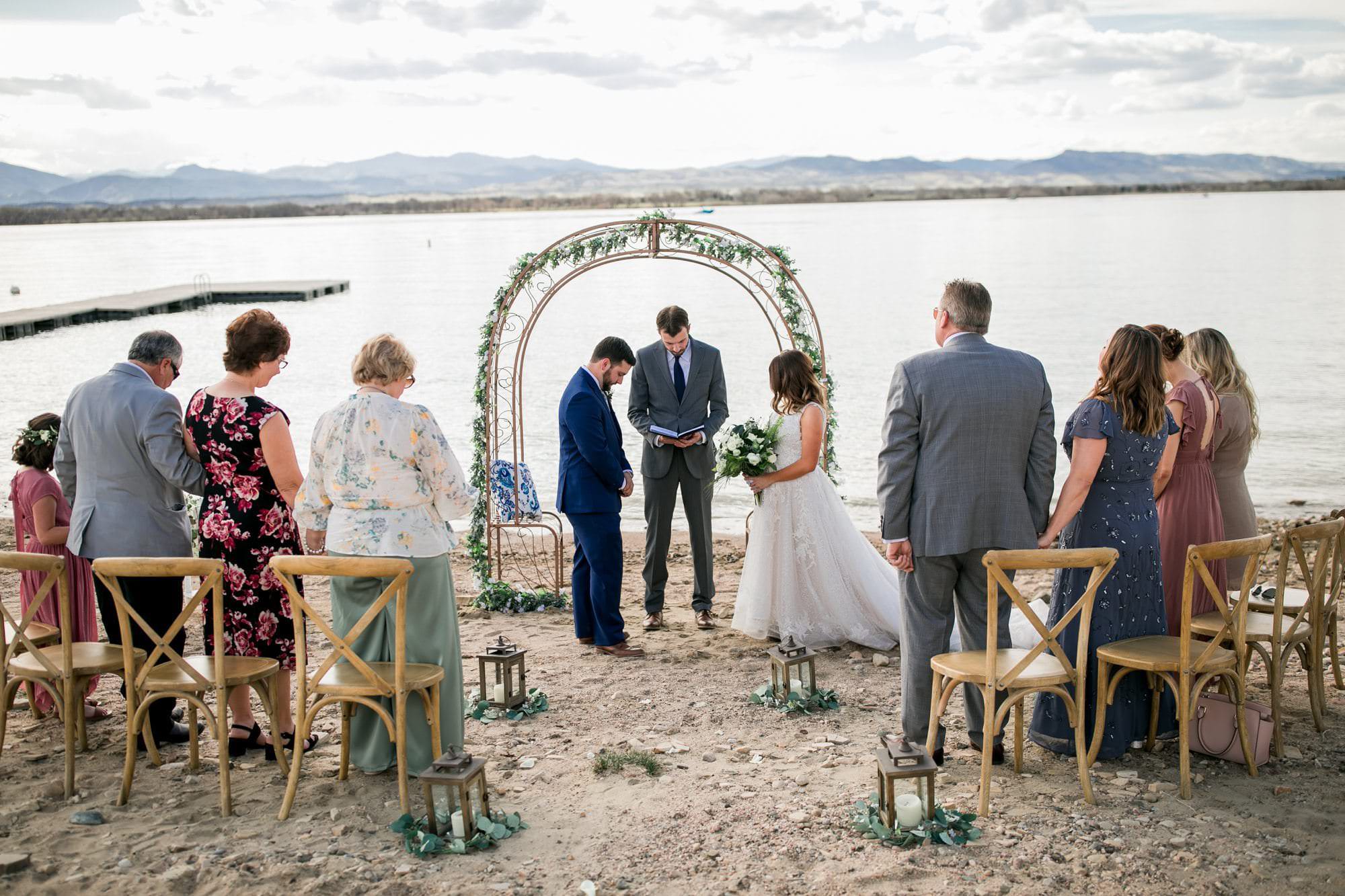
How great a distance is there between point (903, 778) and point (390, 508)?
236 centimetres

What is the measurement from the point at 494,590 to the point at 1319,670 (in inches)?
215

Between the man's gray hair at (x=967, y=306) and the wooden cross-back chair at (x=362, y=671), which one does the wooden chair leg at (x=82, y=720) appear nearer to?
the wooden cross-back chair at (x=362, y=671)

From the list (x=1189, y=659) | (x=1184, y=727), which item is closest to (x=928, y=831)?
(x=1184, y=727)

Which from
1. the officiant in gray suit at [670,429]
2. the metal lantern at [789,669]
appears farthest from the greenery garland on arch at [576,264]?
the metal lantern at [789,669]

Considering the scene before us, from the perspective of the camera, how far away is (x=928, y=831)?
14.1ft

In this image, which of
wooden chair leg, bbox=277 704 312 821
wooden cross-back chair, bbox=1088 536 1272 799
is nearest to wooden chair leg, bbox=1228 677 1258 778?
wooden cross-back chair, bbox=1088 536 1272 799

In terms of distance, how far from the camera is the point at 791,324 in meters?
9.00

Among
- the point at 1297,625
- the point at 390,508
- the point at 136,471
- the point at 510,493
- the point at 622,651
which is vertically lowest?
the point at 622,651

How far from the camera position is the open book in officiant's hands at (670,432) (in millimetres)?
7742

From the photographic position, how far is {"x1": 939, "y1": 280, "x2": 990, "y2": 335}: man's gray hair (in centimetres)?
484

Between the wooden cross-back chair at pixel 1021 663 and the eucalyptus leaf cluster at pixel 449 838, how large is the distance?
1830 millimetres

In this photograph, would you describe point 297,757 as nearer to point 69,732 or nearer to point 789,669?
point 69,732

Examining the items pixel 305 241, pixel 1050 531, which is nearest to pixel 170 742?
pixel 1050 531

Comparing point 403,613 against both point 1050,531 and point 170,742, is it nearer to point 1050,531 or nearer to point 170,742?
point 170,742
